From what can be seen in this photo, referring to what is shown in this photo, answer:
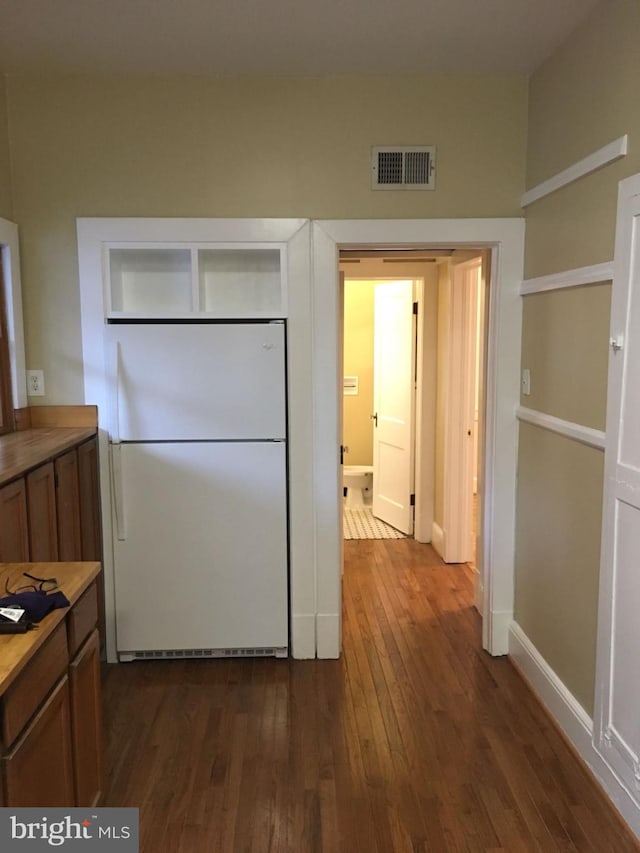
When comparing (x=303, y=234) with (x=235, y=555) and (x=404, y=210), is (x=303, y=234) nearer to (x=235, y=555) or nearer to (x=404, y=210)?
(x=404, y=210)

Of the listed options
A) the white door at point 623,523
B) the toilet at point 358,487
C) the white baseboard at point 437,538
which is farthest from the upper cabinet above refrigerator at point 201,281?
the toilet at point 358,487

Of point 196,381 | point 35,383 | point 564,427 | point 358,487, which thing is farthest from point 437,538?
point 35,383

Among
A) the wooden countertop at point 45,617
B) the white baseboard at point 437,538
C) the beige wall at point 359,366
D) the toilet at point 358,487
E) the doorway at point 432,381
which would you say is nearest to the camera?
the wooden countertop at point 45,617

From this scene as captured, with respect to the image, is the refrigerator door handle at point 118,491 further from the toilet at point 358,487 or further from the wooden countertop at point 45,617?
the toilet at point 358,487

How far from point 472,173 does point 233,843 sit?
2.83 metres

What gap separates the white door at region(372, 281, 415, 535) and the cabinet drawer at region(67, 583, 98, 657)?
3459 millimetres

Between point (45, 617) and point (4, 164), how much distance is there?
2.27 meters

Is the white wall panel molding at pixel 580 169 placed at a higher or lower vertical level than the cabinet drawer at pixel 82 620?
higher

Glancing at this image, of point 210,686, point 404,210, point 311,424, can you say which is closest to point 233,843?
point 210,686

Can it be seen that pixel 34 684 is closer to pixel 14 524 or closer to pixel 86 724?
pixel 86 724

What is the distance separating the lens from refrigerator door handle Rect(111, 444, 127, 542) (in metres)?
3.14

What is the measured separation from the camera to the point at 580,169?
2.49m

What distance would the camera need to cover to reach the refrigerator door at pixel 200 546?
3.17 m

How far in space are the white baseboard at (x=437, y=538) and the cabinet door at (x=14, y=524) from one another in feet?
10.0
